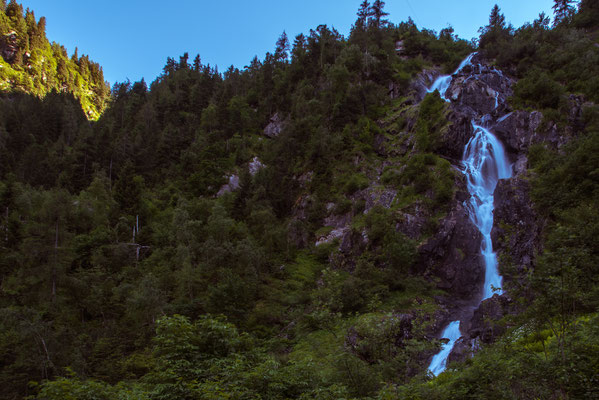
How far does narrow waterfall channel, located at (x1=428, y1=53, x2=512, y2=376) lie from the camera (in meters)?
27.7

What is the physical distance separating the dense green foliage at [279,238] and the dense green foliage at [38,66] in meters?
45.0

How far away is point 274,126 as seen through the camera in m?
58.3

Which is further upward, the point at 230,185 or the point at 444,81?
the point at 444,81

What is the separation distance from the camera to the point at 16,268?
31109 millimetres

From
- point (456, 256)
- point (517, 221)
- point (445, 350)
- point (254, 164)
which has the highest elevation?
point (254, 164)

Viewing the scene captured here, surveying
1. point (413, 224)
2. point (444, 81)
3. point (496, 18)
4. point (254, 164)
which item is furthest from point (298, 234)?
point (496, 18)

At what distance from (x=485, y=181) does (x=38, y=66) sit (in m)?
133

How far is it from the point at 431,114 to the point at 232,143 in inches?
1241

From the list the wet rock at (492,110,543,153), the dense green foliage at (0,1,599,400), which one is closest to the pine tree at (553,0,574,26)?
the dense green foliage at (0,1,599,400)

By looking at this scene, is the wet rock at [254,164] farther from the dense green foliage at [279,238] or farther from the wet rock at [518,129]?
the wet rock at [518,129]

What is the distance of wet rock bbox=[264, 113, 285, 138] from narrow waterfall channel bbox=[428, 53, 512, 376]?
30712 millimetres

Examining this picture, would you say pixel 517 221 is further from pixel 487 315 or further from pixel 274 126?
pixel 274 126

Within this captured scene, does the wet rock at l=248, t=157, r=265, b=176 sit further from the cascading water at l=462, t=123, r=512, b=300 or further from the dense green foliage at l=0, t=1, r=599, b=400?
the cascading water at l=462, t=123, r=512, b=300

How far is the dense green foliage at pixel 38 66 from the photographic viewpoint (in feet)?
317
